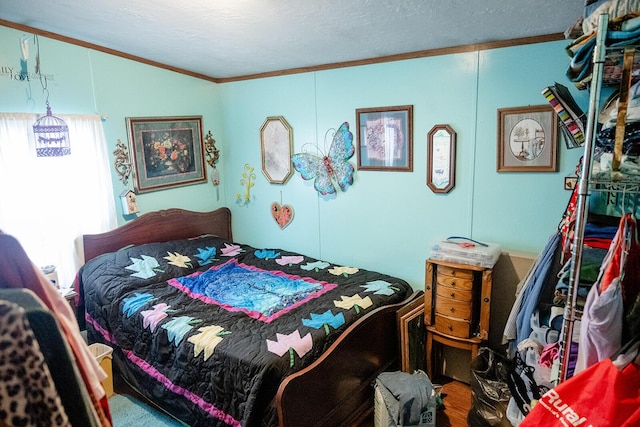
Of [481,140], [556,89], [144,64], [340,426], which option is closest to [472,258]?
[481,140]

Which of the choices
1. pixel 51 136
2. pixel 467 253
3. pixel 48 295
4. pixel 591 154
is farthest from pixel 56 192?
pixel 591 154

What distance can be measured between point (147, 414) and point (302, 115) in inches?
99.2

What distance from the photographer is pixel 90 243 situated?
320cm

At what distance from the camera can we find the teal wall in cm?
263

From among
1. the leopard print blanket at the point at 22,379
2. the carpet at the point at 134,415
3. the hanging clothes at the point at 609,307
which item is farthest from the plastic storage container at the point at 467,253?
the leopard print blanket at the point at 22,379

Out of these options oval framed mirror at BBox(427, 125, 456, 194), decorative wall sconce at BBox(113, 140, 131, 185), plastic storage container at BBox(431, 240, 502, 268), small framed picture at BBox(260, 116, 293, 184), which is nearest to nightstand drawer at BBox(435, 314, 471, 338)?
plastic storage container at BBox(431, 240, 502, 268)

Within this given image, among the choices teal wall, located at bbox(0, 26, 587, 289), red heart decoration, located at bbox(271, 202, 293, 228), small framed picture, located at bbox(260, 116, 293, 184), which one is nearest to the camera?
teal wall, located at bbox(0, 26, 587, 289)

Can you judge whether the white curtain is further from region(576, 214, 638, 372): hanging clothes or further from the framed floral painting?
region(576, 214, 638, 372): hanging clothes

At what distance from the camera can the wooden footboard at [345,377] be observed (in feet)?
6.56

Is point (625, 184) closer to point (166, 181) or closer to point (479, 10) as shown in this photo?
point (479, 10)

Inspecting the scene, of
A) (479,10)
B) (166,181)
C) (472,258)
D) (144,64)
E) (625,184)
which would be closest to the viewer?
(625,184)

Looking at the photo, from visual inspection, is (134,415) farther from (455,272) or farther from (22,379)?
(22,379)

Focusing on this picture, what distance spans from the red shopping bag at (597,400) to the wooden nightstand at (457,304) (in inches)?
51.4

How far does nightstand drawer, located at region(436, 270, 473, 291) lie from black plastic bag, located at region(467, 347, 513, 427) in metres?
0.40
